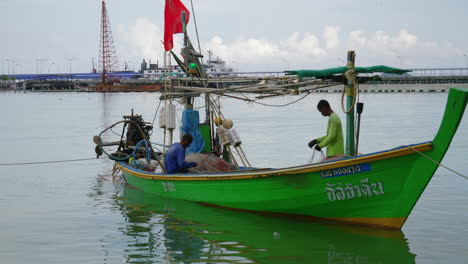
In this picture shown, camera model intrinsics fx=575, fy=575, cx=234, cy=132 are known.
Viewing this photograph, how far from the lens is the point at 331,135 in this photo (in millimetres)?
10539

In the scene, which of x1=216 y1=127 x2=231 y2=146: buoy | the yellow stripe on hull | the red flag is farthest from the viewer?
the red flag

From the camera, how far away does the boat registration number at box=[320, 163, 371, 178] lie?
9578mm

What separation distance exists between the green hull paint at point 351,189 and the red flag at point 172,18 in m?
3.89

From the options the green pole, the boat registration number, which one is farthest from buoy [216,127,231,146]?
the boat registration number

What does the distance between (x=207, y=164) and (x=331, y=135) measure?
316 centimetres

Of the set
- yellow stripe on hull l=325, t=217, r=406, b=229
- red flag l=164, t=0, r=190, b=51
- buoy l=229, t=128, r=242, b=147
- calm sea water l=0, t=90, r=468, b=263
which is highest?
red flag l=164, t=0, r=190, b=51

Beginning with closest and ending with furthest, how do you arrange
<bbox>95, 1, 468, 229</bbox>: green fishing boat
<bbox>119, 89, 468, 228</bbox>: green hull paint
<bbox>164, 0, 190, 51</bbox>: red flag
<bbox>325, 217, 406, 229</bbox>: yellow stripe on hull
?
<bbox>119, 89, 468, 228</bbox>: green hull paint → <bbox>95, 1, 468, 229</bbox>: green fishing boat → <bbox>325, 217, 406, 229</bbox>: yellow stripe on hull → <bbox>164, 0, 190, 51</bbox>: red flag

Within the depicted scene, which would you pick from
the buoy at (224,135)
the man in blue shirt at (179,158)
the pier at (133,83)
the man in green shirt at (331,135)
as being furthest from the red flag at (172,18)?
the pier at (133,83)

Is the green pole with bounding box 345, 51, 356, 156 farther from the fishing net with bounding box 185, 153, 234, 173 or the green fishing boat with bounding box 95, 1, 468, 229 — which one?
the fishing net with bounding box 185, 153, 234, 173

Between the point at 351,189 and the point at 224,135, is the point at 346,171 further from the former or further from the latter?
the point at 224,135

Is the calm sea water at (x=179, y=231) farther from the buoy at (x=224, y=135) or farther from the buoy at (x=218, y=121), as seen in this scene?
the buoy at (x=218, y=121)

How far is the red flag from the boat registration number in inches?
224

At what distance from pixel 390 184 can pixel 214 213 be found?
401 centimetres

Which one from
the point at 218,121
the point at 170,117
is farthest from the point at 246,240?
the point at 170,117
